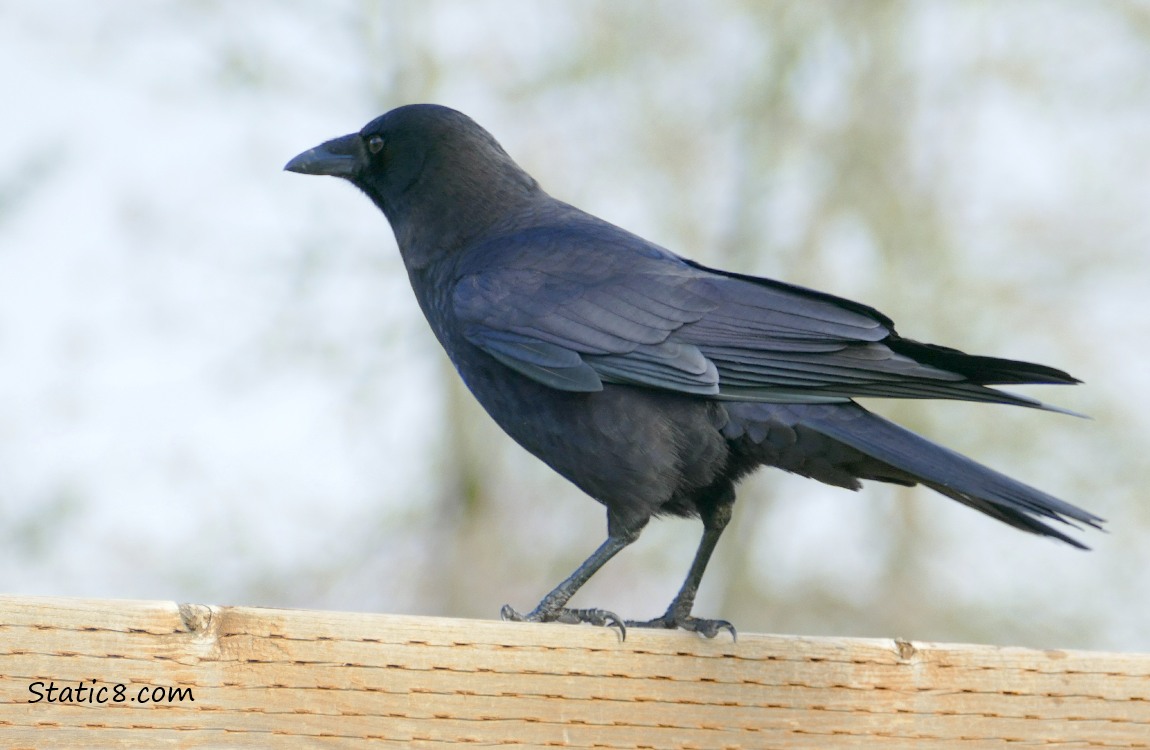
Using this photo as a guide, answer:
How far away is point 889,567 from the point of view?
961cm

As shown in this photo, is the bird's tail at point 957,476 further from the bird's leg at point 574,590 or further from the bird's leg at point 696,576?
the bird's leg at point 574,590

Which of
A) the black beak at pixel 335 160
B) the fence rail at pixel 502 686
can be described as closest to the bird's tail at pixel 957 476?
the fence rail at pixel 502 686

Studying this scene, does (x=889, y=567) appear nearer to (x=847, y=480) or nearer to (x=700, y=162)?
(x=700, y=162)

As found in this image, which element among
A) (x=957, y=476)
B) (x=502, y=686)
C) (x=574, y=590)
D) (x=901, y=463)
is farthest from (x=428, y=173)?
(x=502, y=686)

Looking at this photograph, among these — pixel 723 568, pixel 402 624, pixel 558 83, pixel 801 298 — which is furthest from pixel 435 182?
pixel 723 568

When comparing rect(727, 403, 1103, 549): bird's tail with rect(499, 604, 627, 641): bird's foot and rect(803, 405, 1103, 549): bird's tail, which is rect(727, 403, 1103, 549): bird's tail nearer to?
rect(803, 405, 1103, 549): bird's tail

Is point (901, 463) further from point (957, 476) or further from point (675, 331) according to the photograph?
point (675, 331)

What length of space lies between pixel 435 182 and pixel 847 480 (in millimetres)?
1573

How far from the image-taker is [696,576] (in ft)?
10.6

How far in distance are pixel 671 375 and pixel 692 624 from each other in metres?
0.60

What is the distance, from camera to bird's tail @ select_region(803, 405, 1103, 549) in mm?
2432

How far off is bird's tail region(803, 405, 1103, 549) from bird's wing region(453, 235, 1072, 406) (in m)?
0.09

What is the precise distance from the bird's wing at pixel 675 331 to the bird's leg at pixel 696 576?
38 cm

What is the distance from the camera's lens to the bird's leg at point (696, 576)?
3084mm
